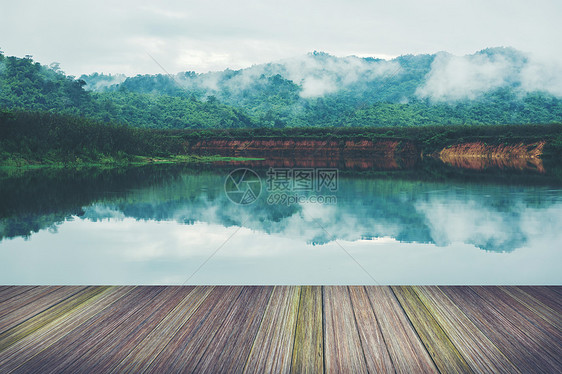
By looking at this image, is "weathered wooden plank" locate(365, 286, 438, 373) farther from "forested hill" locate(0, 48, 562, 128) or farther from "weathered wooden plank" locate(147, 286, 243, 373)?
"forested hill" locate(0, 48, 562, 128)

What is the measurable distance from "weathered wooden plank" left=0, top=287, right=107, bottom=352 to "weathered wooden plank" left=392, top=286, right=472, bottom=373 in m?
2.48

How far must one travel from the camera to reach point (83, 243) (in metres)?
5.77

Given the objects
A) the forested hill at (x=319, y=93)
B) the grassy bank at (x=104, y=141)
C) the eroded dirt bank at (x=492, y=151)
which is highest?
the forested hill at (x=319, y=93)

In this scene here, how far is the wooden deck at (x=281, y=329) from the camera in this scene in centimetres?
251

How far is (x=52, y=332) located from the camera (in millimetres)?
2883

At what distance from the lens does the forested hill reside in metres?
57.8

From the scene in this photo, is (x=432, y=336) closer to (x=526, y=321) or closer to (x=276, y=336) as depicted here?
(x=526, y=321)

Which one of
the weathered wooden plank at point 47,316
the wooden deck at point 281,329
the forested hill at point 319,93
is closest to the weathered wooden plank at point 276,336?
the wooden deck at point 281,329

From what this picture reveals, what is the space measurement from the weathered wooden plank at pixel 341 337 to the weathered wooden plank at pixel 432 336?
16.4 inches

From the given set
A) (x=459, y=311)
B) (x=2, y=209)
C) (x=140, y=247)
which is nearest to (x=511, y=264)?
(x=459, y=311)

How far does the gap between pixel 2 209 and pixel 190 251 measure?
17.2 ft

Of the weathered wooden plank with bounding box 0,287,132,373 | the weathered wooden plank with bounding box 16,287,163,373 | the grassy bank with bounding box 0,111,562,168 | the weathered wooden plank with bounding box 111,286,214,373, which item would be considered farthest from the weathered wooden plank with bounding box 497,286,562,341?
the grassy bank with bounding box 0,111,562,168

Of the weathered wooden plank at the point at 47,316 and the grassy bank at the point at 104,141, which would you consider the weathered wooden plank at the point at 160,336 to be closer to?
the weathered wooden plank at the point at 47,316

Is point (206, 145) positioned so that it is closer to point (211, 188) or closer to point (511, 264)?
point (211, 188)
